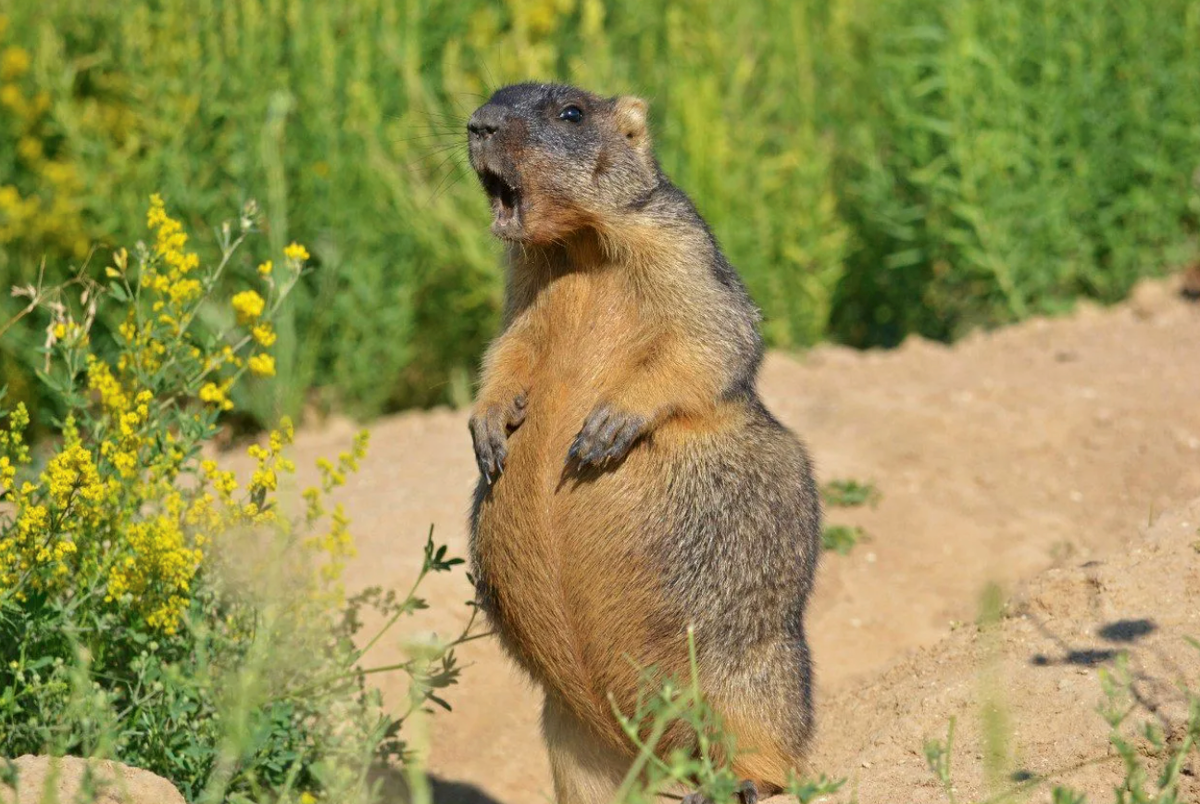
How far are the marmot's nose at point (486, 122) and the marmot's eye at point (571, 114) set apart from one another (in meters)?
0.26

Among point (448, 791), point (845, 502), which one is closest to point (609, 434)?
point (448, 791)

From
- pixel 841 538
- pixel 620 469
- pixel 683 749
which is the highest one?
pixel 620 469

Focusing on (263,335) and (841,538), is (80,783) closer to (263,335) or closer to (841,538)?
(263,335)

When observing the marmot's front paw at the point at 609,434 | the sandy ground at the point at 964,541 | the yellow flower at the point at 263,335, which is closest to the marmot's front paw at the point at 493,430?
the marmot's front paw at the point at 609,434

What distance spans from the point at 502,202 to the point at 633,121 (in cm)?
63

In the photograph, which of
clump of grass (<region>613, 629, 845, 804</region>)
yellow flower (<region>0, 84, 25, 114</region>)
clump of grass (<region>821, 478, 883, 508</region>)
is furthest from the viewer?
yellow flower (<region>0, 84, 25, 114</region>)

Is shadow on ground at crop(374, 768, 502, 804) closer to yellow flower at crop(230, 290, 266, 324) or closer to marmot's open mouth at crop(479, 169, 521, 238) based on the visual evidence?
yellow flower at crop(230, 290, 266, 324)

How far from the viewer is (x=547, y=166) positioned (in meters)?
4.92

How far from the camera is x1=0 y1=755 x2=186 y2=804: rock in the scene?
3688 mm

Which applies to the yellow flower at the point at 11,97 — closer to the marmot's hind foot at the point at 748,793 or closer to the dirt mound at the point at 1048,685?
the dirt mound at the point at 1048,685

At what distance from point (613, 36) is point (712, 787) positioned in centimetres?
836

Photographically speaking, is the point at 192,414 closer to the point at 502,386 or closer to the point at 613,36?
the point at 502,386

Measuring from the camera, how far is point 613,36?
10.8 meters

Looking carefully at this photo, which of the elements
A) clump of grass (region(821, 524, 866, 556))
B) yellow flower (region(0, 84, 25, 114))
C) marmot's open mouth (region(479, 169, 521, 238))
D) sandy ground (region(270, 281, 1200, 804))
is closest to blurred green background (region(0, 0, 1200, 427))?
yellow flower (region(0, 84, 25, 114))
